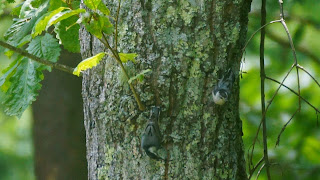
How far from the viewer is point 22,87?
4.94 ft

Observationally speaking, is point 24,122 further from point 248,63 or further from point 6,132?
point 248,63

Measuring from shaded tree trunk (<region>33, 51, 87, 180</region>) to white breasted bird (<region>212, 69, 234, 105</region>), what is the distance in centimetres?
170

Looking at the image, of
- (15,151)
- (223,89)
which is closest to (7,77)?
(223,89)

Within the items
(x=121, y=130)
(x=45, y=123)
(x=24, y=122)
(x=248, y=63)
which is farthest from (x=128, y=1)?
(x=24, y=122)

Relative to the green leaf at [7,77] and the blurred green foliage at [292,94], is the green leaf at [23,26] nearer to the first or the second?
the green leaf at [7,77]

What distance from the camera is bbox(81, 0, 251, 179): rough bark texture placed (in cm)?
132

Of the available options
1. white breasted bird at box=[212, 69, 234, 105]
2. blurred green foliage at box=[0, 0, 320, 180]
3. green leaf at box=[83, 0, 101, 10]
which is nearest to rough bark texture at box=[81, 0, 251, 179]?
white breasted bird at box=[212, 69, 234, 105]

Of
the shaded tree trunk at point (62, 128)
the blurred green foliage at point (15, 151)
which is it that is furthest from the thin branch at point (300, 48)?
the blurred green foliage at point (15, 151)

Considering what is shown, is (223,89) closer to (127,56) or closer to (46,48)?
(127,56)

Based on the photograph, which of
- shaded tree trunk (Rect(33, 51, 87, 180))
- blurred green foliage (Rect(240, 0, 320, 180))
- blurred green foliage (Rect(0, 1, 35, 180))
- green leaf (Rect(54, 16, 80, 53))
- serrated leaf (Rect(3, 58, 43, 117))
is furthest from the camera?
blurred green foliage (Rect(0, 1, 35, 180))

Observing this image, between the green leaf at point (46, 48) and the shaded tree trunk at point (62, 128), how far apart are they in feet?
4.44

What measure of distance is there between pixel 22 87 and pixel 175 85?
46cm

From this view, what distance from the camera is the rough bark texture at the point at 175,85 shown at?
132cm

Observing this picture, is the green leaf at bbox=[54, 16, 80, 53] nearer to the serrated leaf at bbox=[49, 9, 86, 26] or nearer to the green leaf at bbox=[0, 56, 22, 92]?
the green leaf at bbox=[0, 56, 22, 92]
